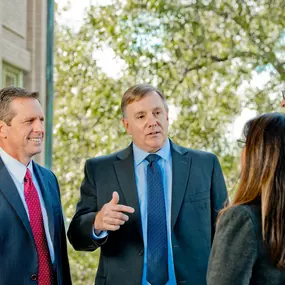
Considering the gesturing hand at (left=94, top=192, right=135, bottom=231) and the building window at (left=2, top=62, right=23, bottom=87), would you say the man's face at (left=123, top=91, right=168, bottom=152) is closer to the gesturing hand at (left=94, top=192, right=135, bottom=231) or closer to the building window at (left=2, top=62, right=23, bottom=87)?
the gesturing hand at (left=94, top=192, right=135, bottom=231)

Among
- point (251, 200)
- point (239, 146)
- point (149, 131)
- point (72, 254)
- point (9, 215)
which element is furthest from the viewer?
point (72, 254)

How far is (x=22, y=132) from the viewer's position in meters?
2.92

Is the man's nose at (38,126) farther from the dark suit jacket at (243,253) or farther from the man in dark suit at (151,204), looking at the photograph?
the dark suit jacket at (243,253)

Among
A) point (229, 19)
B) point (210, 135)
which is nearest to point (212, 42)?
point (229, 19)

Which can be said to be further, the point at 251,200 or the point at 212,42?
the point at 212,42

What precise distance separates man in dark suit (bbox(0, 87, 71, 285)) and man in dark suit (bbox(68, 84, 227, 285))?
160 millimetres

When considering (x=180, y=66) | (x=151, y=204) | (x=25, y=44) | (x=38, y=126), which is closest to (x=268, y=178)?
(x=151, y=204)

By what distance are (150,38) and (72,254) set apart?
8.54 ft

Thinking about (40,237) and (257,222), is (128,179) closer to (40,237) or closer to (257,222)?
(40,237)

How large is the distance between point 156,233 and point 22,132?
0.65 meters

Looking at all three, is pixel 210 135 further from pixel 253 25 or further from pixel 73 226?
pixel 73 226

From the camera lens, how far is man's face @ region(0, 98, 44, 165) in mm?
2922

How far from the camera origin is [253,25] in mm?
8312

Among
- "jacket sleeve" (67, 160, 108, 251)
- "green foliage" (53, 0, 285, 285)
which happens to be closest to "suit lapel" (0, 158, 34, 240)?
"jacket sleeve" (67, 160, 108, 251)
